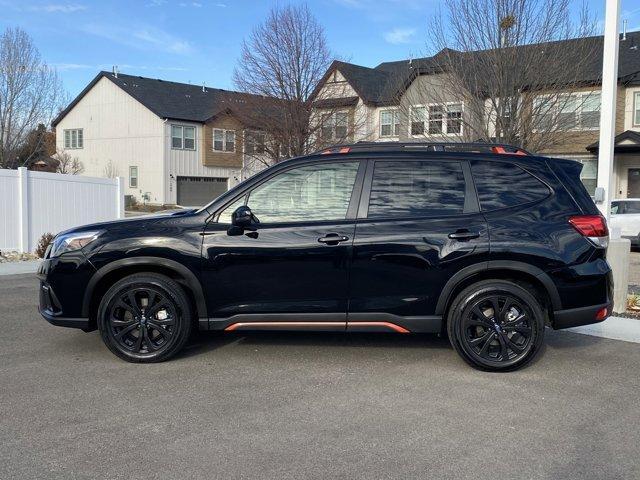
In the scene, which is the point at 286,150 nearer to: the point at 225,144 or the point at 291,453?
the point at 225,144

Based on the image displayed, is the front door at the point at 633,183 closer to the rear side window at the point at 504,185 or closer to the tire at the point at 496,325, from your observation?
the rear side window at the point at 504,185

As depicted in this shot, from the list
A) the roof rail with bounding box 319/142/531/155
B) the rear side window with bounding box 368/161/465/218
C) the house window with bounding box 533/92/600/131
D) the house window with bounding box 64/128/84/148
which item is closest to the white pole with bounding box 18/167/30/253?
the roof rail with bounding box 319/142/531/155

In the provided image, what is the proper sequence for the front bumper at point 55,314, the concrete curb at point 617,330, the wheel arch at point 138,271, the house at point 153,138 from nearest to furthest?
the wheel arch at point 138,271 → the front bumper at point 55,314 → the concrete curb at point 617,330 → the house at point 153,138

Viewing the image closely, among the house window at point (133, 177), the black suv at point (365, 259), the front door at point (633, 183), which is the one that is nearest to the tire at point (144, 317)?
the black suv at point (365, 259)

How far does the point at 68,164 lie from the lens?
133ft

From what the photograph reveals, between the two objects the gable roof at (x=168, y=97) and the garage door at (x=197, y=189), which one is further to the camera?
the garage door at (x=197, y=189)

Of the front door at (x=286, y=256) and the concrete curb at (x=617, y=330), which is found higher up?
the front door at (x=286, y=256)

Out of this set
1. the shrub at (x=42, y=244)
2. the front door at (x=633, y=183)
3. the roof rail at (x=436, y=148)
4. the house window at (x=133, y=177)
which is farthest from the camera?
the house window at (x=133, y=177)

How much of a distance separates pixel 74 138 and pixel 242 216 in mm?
40654

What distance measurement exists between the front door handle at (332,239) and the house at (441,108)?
9.67 meters

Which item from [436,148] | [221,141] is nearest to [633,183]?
[436,148]

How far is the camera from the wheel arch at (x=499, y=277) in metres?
5.05

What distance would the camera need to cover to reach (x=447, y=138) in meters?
14.8

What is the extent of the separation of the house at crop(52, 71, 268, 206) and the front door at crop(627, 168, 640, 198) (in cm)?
1977
